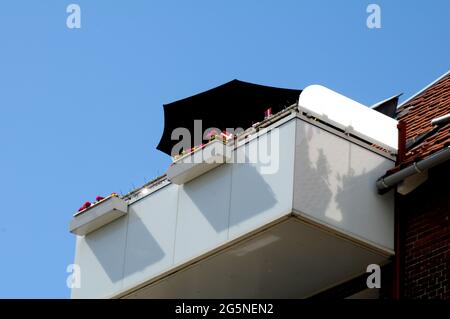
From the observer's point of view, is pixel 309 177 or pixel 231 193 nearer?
pixel 309 177

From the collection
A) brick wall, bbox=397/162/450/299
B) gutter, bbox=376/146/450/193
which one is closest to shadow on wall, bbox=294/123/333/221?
gutter, bbox=376/146/450/193

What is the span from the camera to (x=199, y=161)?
1783 centimetres

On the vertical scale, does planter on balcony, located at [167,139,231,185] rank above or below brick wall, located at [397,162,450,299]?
above

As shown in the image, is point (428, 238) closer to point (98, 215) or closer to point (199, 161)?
point (199, 161)

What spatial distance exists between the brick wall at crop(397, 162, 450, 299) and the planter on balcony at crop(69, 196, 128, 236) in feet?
12.6

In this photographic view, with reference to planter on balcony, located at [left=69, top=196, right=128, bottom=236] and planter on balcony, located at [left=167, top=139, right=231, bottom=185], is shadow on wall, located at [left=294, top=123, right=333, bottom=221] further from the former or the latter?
planter on balcony, located at [left=69, top=196, right=128, bottom=236]

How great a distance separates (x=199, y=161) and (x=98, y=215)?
207cm

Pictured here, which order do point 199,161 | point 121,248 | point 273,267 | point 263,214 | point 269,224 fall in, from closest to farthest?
point 269,224
point 263,214
point 273,267
point 199,161
point 121,248

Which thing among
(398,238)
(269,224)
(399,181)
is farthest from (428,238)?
(269,224)

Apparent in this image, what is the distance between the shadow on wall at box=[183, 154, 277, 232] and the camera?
55.5ft

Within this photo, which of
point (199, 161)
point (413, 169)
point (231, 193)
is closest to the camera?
point (413, 169)

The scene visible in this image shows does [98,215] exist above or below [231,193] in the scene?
above

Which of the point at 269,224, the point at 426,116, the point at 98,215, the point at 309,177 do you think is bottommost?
the point at 269,224
